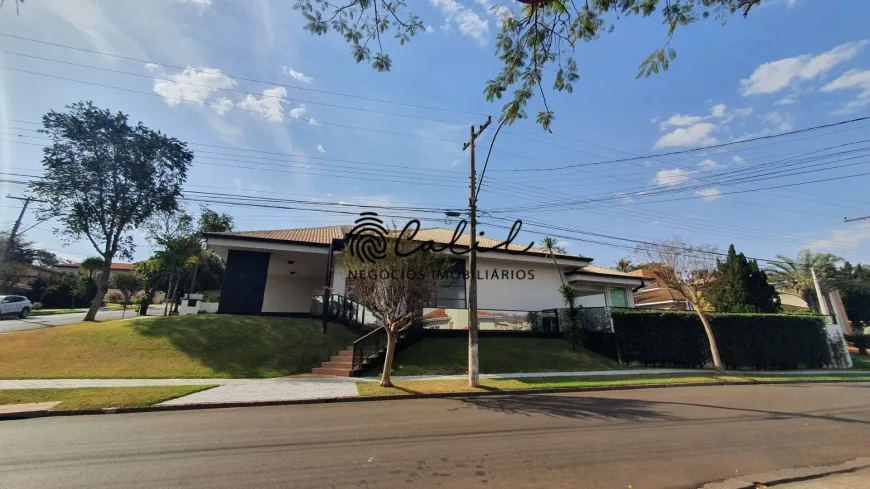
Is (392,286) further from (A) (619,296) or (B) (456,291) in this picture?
(A) (619,296)

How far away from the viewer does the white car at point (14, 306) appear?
23156 millimetres

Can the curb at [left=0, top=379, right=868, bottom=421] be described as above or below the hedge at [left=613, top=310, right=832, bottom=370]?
below

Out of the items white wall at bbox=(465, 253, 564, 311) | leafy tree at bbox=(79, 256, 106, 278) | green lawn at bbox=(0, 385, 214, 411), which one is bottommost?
green lawn at bbox=(0, 385, 214, 411)

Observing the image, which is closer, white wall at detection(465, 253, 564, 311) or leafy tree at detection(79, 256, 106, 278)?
white wall at detection(465, 253, 564, 311)

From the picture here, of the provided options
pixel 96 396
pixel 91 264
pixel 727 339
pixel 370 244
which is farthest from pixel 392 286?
pixel 91 264

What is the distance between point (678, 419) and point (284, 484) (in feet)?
24.8

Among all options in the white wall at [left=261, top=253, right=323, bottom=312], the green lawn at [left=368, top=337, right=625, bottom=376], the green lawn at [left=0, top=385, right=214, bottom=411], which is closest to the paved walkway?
the green lawn at [left=0, top=385, right=214, bottom=411]

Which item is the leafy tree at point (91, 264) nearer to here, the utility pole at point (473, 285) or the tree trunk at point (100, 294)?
the tree trunk at point (100, 294)

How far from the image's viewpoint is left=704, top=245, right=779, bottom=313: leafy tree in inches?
886

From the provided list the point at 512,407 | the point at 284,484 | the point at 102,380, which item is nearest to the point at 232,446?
the point at 284,484

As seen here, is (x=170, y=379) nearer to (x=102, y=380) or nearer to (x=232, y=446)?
(x=102, y=380)

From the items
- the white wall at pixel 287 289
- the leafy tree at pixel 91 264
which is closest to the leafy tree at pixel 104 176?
the white wall at pixel 287 289

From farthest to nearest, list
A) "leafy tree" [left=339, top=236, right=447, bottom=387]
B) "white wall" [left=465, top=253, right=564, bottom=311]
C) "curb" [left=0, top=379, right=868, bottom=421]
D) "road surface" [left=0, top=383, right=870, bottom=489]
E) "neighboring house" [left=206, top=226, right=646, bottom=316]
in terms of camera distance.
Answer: "white wall" [left=465, top=253, right=564, bottom=311] < "neighboring house" [left=206, top=226, right=646, bottom=316] < "leafy tree" [left=339, top=236, right=447, bottom=387] < "curb" [left=0, top=379, right=868, bottom=421] < "road surface" [left=0, top=383, right=870, bottom=489]

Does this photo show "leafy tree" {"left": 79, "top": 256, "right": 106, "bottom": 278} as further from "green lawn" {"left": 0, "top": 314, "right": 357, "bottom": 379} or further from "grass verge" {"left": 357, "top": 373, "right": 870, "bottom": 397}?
"grass verge" {"left": 357, "top": 373, "right": 870, "bottom": 397}
